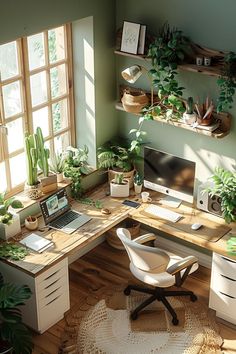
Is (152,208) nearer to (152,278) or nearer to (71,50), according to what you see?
(152,278)

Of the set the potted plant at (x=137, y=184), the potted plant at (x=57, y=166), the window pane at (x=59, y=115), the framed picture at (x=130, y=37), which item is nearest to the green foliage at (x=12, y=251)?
the potted plant at (x=57, y=166)

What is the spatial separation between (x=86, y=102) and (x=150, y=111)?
0.63 m

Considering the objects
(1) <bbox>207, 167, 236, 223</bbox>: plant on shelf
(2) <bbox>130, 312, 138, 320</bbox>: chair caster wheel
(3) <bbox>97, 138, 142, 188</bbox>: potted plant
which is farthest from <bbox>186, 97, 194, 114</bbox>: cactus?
(2) <bbox>130, 312, 138, 320</bbox>: chair caster wheel

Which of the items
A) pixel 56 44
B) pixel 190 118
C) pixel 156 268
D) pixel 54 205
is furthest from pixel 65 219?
pixel 56 44

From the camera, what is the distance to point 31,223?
521 cm

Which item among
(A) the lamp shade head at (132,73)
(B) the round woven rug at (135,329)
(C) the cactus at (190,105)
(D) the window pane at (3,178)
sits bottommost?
(B) the round woven rug at (135,329)

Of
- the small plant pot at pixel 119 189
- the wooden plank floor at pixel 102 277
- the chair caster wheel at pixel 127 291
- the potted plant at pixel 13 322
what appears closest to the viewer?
the potted plant at pixel 13 322

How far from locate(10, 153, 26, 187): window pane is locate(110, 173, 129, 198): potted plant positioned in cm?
86

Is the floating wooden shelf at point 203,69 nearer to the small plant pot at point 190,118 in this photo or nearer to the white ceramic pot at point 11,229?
the small plant pot at point 190,118

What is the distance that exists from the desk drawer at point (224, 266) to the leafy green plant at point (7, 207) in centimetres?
171

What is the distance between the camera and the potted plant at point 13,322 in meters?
4.54

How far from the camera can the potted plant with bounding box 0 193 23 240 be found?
5000 mm

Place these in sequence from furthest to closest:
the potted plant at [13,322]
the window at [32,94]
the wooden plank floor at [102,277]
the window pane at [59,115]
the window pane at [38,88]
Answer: the window pane at [59,115] < the window pane at [38,88] < the wooden plank floor at [102,277] < the window at [32,94] < the potted plant at [13,322]

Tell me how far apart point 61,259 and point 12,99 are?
139 centimetres
